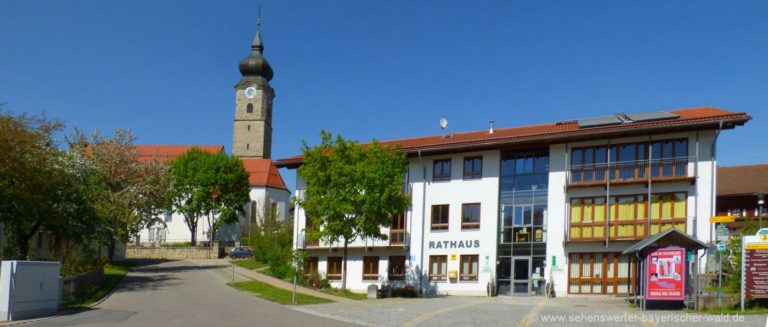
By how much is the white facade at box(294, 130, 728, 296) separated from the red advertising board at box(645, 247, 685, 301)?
6.88 metres

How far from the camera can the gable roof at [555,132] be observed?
32719 millimetres

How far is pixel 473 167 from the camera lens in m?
39.7

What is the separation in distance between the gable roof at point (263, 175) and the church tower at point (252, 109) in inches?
480

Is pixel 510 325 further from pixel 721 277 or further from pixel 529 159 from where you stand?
pixel 529 159

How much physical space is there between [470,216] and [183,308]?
16.9m

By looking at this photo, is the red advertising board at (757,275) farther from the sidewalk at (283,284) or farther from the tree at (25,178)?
the tree at (25,178)

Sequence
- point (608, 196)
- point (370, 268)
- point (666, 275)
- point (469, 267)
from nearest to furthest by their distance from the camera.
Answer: point (666, 275), point (608, 196), point (469, 267), point (370, 268)

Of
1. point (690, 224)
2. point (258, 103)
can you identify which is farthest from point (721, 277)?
point (258, 103)

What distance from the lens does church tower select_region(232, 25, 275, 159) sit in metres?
110

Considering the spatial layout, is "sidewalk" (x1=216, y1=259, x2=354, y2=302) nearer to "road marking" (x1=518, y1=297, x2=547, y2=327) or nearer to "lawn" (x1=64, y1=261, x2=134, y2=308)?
"lawn" (x1=64, y1=261, x2=134, y2=308)

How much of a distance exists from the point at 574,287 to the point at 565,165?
5.41 meters

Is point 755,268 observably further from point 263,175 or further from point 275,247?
point 263,175

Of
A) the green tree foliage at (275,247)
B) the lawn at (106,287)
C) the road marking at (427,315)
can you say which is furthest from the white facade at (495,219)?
the lawn at (106,287)

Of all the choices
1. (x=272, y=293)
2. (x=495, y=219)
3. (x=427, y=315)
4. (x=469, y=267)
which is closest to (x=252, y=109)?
(x=469, y=267)
